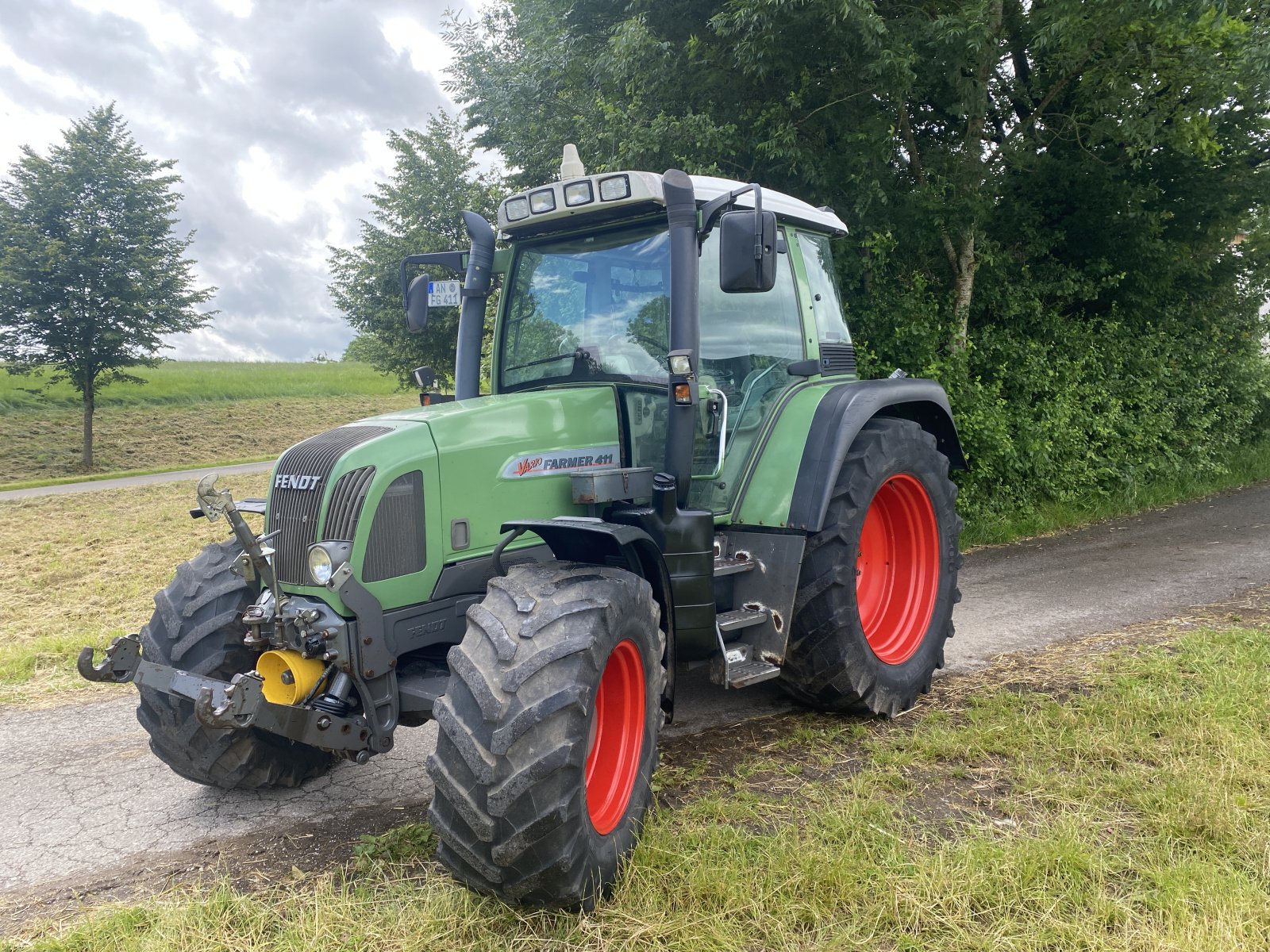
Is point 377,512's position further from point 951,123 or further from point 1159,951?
point 951,123

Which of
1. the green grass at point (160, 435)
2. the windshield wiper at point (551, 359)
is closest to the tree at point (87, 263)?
the green grass at point (160, 435)

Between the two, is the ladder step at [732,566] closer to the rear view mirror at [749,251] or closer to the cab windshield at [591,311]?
the cab windshield at [591,311]

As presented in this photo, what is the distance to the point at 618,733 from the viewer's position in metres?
3.13

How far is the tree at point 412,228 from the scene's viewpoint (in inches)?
648

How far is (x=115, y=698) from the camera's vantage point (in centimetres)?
503

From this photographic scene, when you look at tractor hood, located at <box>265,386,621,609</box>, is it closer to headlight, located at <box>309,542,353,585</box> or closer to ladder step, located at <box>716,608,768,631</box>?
headlight, located at <box>309,542,353,585</box>

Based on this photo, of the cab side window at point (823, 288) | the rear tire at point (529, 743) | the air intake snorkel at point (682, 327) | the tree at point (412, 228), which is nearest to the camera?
the rear tire at point (529, 743)

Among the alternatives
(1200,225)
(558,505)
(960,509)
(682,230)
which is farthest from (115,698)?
(1200,225)

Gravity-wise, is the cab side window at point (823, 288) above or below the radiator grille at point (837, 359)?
above

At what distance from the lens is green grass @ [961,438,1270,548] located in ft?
28.1

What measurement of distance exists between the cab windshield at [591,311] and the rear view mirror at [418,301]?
418 mm

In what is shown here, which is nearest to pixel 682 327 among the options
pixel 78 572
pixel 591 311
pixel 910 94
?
pixel 591 311

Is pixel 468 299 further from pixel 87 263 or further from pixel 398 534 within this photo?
pixel 87 263

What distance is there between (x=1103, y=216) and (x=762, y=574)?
25.9ft
